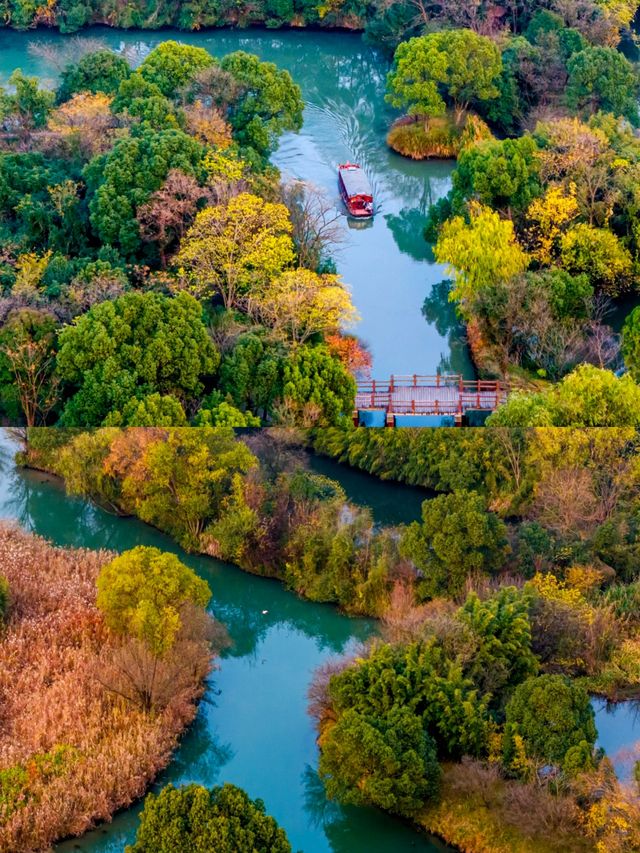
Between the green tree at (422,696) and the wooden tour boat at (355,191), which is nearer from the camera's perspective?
the green tree at (422,696)

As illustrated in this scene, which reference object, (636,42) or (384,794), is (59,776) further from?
(636,42)

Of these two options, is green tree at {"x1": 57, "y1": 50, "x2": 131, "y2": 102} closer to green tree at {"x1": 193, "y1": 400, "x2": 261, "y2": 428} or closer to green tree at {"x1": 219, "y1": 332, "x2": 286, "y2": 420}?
green tree at {"x1": 219, "y1": 332, "x2": 286, "y2": 420}

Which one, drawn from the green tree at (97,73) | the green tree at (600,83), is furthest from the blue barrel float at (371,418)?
the green tree at (600,83)

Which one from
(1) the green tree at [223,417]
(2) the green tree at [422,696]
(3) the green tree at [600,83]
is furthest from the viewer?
(3) the green tree at [600,83]

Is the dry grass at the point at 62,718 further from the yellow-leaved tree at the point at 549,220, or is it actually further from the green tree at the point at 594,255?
the green tree at the point at 594,255

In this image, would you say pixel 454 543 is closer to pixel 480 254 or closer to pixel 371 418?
pixel 371 418

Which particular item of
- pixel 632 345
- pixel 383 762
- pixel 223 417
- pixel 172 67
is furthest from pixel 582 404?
pixel 172 67
